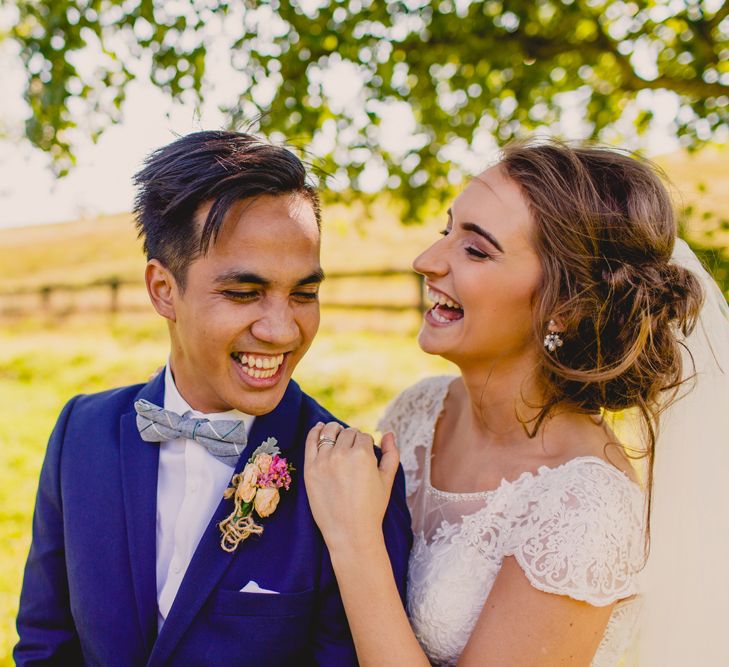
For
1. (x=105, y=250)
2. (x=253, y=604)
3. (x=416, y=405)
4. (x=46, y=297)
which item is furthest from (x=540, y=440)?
(x=105, y=250)

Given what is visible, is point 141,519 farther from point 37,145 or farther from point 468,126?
point 468,126

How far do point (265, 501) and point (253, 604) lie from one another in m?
0.30

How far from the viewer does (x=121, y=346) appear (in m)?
14.2

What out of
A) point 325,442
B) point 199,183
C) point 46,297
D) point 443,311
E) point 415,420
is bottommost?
point 46,297

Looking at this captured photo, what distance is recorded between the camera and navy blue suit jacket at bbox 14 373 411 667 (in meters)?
2.29

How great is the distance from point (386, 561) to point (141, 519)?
2.56ft

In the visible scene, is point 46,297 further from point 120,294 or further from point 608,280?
point 608,280

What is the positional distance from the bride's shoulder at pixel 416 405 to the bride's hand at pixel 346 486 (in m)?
1.05

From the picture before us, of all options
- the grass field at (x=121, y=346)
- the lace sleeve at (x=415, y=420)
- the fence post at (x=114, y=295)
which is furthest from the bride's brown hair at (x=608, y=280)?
the fence post at (x=114, y=295)

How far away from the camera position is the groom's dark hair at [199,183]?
239 centimetres

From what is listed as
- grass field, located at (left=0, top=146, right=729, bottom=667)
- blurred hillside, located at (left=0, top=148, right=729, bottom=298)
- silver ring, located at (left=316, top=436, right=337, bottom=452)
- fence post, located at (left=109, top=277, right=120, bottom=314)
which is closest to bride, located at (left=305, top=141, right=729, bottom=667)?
silver ring, located at (left=316, top=436, right=337, bottom=452)

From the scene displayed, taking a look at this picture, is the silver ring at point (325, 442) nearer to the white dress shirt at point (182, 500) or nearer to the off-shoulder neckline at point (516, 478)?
the white dress shirt at point (182, 500)

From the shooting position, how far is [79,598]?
2.41 meters

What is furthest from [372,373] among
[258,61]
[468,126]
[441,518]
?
[441,518]
